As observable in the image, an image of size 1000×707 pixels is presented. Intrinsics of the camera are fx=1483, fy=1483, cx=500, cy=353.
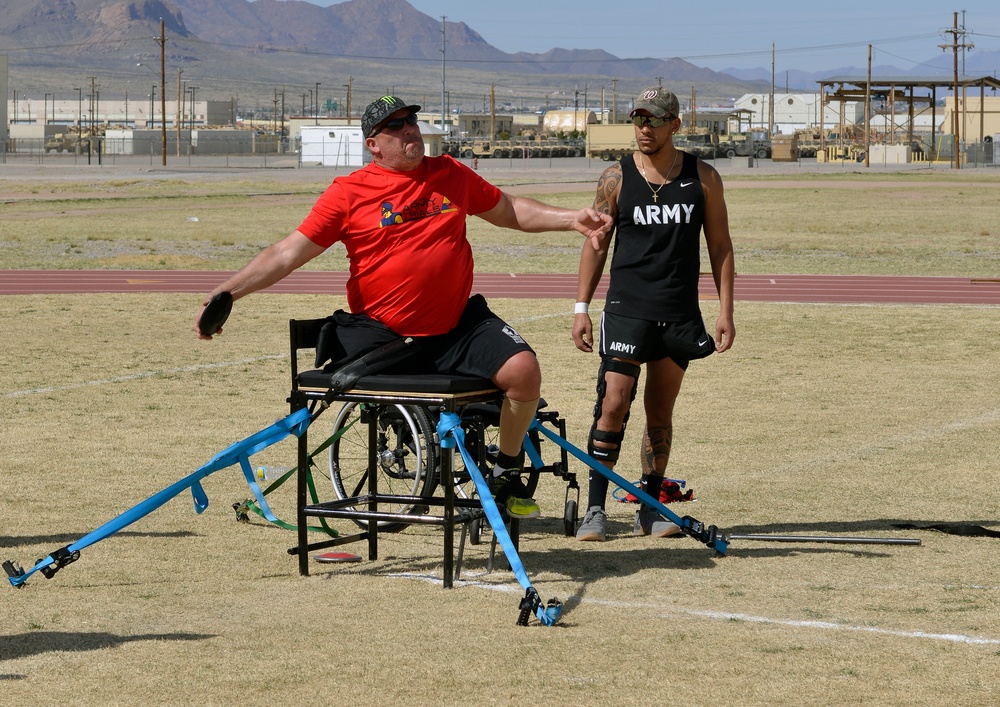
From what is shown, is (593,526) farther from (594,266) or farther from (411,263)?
(411,263)

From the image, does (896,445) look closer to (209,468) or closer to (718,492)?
(718,492)

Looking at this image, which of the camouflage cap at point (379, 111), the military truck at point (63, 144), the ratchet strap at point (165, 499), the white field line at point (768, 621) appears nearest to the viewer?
the white field line at point (768, 621)

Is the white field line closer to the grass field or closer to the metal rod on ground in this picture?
the grass field

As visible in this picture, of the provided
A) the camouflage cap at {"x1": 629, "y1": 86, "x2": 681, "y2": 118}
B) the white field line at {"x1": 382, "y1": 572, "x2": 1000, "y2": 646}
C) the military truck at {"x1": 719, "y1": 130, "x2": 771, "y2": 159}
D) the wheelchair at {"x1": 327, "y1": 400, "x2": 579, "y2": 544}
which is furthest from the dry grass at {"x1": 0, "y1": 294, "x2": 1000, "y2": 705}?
the military truck at {"x1": 719, "y1": 130, "x2": 771, "y2": 159}

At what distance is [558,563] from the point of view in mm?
6559

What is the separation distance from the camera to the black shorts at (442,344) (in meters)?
6.11

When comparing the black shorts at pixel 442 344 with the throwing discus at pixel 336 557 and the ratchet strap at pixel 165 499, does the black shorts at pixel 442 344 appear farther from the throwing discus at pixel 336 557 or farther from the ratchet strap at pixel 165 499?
the throwing discus at pixel 336 557

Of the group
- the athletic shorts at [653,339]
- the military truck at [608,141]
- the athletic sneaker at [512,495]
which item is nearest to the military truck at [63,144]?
the military truck at [608,141]

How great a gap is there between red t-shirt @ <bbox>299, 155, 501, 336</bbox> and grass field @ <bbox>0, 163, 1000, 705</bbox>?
115 centimetres

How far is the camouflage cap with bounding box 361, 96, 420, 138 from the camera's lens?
6.13 meters

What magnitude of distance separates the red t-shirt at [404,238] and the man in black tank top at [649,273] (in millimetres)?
977

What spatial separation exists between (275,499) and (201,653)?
279 cm

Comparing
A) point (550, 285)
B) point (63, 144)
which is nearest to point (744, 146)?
point (63, 144)

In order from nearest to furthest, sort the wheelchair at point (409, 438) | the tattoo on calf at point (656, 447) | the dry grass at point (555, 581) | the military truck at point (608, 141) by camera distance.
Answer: the dry grass at point (555, 581), the wheelchair at point (409, 438), the tattoo on calf at point (656, 447), the military truck at point (608, 141)
